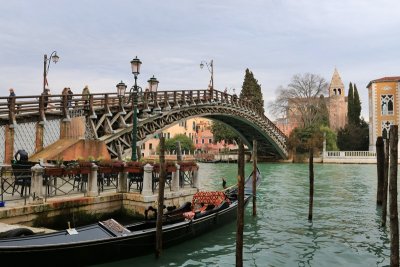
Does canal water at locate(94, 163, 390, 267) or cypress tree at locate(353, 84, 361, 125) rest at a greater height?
cypress tree at locate(353, 84, 361, 125)

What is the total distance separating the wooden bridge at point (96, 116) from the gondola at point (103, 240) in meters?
5.94

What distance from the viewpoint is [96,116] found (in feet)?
45.9

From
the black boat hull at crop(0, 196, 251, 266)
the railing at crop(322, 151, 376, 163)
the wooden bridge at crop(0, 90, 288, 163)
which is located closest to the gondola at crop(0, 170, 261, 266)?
the black boat hull at crop(0, 196, 251, 266)

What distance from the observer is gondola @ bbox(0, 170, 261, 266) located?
16.2 feet

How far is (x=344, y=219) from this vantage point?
9938 mm

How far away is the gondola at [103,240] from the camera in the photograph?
194 inches

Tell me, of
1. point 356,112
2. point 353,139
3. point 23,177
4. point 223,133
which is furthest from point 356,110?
point 23,177

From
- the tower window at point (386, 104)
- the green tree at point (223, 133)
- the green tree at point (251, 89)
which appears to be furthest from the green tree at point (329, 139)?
the green tree at point (223, 133)

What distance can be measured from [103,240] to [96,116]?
892cm

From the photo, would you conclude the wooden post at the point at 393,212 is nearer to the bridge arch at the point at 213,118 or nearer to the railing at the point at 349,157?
the bridge arch at the point at 213,118

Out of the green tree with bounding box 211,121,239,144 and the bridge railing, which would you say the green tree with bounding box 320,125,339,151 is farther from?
the bridge railing

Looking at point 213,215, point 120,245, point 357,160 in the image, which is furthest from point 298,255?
point 357,160

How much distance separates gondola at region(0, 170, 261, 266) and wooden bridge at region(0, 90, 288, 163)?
594 centimetres

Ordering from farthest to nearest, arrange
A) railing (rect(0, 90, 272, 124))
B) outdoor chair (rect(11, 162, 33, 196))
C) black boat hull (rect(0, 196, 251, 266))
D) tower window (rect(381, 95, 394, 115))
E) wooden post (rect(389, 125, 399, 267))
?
tower window (rect(381, 95, 394, 115)) < railing (rect(0, 90, 272, 124)) < outdoor chair (rect(11, 162, 33, 196)) < wooden post (rect(389, 125, 399, 267)) < black boat hull (rect(0, 196, 251, 266))
